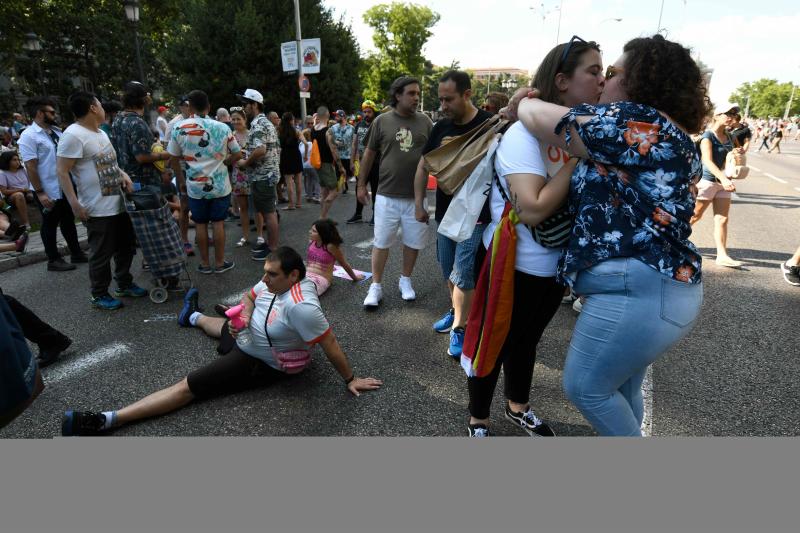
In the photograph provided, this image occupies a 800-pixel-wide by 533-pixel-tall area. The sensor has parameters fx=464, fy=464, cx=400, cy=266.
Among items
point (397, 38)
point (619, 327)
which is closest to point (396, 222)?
point (619, 327)

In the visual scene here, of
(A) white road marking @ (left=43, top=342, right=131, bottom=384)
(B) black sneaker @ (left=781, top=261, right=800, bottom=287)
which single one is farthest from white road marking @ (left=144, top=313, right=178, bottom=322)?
(B) black sneaker @ (left=781, top=261, right=800, bottom=287)

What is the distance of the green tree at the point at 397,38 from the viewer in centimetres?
5462

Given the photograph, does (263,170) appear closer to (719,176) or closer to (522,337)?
(522,337)

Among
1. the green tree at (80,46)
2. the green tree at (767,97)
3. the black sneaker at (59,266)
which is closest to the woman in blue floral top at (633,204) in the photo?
the black sneaker at (59,266)

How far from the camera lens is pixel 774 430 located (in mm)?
2529

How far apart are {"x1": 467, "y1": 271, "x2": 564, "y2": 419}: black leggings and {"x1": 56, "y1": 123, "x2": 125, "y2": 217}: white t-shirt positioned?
3706mm

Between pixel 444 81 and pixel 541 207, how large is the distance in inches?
83.2

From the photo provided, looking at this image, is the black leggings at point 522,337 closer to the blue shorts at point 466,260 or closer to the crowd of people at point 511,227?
the crowd of people at point 511,227

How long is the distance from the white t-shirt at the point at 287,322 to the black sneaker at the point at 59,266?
3.80m

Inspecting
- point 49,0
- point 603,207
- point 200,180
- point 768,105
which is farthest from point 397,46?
point 768,105

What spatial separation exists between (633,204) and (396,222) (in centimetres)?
291

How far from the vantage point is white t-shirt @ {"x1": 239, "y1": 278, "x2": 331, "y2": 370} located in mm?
2643

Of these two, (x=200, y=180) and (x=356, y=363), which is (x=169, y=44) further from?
(x=356, y=363)

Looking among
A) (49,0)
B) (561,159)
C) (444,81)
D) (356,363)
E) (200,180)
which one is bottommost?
(356,363)
